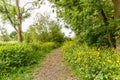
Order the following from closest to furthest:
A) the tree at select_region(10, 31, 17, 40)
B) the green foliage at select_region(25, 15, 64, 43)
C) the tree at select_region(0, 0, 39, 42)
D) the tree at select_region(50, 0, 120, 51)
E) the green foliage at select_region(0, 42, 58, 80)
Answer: the green foliage at select_region(0, 42, 58, 80) < the tree at select_region(50, 0, 120, 51) < the tree at select_region(0, 0, 39, 42) < the green foliage at select_region(25, 15, 64, 43) < the tree at select_region(10, 31, 17, 40)

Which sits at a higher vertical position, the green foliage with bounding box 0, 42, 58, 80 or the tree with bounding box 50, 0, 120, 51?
the tree with bounding box 50, 0, 120, 51

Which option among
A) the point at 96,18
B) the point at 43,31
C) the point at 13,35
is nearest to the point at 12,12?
the point at 43,31

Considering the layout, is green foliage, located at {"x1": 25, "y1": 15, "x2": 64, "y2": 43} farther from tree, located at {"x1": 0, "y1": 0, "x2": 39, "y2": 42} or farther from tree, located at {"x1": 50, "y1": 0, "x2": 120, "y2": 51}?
tree, located at {"x1": 50, "y1": 0, "x2": 120, "y2": 51}

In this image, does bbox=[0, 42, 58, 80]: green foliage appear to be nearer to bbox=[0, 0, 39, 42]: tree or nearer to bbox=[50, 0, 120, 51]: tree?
bbox=[50, 0, 120, 51]: tree

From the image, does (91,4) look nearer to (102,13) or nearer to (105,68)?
(102,13)

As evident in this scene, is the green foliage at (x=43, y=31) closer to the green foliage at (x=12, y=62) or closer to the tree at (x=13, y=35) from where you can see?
the green foliage at (x=12, y=62)

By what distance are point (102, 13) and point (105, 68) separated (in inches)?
312

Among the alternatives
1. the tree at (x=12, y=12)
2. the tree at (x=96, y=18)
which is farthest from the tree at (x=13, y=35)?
the tree at (x=96, y=18)

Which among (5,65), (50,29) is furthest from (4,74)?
(50,29)

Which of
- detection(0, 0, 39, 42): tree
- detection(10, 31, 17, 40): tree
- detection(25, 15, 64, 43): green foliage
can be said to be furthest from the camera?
detection(10, 31, 17, 40): tree

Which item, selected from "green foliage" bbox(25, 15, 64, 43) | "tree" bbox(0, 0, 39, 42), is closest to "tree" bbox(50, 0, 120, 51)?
"tree" bbox(0, 0, 39, 42)

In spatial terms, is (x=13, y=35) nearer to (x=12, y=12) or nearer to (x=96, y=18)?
(x=12, y=12)

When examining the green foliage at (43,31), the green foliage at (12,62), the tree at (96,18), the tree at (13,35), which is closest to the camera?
the green foliage at (12,62)

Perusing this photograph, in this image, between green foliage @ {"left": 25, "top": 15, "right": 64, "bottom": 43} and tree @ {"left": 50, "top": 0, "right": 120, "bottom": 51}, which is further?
green foliage @ {"left": 25, "top": 15, "right": 64, "bottom": 43}
